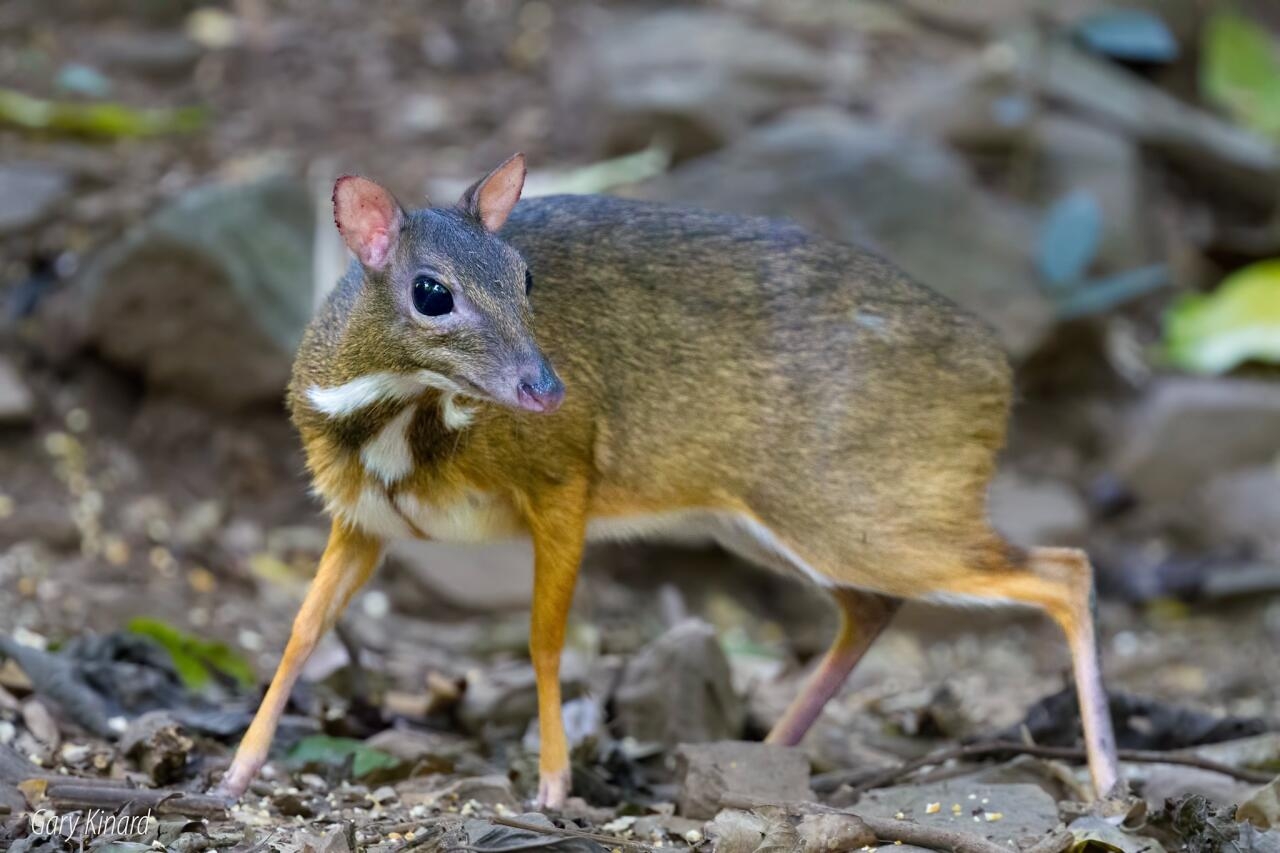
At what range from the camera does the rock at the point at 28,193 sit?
952 centimetres

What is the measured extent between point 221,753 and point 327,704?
0.70 meters

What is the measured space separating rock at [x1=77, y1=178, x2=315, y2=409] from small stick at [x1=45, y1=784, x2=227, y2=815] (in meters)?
4.56

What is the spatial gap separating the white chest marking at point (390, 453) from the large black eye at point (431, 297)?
51 centimetres

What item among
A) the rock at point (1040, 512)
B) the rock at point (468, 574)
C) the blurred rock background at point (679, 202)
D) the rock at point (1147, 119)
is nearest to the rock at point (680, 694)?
the blurred rock background at point (679, 202)

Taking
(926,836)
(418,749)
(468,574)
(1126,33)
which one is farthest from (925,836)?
(1126,33)

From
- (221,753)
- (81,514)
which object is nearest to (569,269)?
(221,753)

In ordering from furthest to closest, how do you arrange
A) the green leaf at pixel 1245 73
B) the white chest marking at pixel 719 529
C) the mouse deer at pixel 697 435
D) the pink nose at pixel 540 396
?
1. the green leaf at pixel 1245 73
2. the white chest marking at pixel 719 529
3. the mouse deer at pixel 697 435
4. the pink nose at pixel 540 396

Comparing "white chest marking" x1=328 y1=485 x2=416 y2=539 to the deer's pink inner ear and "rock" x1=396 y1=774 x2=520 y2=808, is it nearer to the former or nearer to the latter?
"rock" x1=396 y1=774 x2=520 y2=808

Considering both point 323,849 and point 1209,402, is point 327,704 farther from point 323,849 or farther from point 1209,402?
point 1209,402

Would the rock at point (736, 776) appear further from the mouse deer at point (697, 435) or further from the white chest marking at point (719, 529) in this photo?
the white chest marking at point (719, 529)

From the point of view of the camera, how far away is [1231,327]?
11648mm

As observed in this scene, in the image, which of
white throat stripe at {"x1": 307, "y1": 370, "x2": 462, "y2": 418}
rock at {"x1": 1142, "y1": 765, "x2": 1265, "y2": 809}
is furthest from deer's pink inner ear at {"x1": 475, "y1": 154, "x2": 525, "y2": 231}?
rock at {"x1": 1142, "y1": 765, "x2": 1265, "y2": 809}

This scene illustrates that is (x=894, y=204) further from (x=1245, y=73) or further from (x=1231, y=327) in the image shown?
(x=1245, y=73)

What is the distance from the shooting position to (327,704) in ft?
20.7
